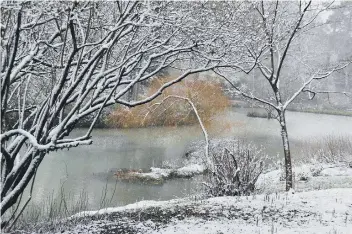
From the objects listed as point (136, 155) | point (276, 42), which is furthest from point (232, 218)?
point (136, 155)

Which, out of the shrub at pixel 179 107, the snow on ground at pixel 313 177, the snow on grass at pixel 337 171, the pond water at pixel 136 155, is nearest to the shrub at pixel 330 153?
the snow on ground at pixel 313 177

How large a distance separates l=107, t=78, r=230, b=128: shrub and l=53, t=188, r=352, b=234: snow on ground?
1421 cm

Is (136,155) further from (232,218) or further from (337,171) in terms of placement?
(232,218)

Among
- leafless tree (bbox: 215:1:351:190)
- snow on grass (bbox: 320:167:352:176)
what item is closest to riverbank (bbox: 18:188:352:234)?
leafless tree (bbox: 215:1:351:190)

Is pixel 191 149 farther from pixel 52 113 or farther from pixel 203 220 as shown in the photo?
pixel 52 113

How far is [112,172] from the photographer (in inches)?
496

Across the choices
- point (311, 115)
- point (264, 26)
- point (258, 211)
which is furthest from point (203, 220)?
point (311, 115)

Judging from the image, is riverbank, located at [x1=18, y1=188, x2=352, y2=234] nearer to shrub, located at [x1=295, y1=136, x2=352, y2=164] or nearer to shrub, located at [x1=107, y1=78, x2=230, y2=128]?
shrub, located at [x1=295, y1=136, x2=352, y2=164]

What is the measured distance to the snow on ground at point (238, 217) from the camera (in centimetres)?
422

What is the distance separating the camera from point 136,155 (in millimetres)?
15297

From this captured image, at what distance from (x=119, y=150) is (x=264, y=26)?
10028mm

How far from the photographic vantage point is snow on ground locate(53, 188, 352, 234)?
422 centimetres

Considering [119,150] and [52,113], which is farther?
[119,150]

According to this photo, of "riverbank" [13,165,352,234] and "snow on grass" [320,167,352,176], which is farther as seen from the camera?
"snow on grass" [320,167,352,176]
